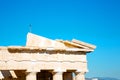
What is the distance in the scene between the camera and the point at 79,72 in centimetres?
2784

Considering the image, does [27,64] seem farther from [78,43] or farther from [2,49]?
[78,43]

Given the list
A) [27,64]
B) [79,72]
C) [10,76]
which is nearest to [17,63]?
[27,64]

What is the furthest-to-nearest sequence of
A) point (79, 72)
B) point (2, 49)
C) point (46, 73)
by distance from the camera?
point (46, 73)
point (79, 72)
point (2, 49)

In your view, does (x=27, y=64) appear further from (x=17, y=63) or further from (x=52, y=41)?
(x=52, y=41)

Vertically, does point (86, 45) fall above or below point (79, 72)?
above

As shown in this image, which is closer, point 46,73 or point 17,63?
point 17,63

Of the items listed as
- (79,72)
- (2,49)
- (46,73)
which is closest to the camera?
(2,49)

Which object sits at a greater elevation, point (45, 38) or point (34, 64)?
point (45, 38)

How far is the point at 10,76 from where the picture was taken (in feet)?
93.4

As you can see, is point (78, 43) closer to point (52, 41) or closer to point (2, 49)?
point (52, 41)

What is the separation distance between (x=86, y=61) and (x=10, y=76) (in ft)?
22.6

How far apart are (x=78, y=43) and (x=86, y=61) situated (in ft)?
5.70

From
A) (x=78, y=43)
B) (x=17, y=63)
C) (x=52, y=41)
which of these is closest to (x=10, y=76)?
(x=17, y=63)

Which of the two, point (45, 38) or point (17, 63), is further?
point (45, 38)
